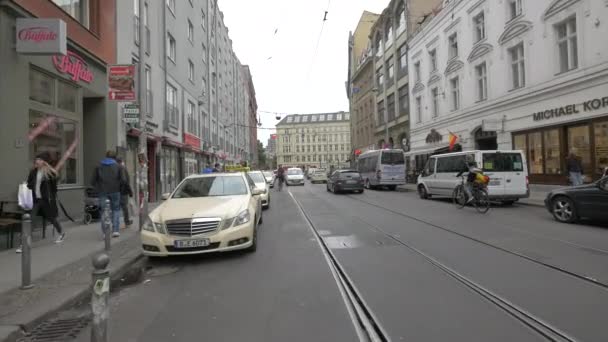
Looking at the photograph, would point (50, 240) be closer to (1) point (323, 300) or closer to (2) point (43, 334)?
(2) point (43, 334)

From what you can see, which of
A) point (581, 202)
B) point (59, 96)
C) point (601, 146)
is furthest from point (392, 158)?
point (59, 96)

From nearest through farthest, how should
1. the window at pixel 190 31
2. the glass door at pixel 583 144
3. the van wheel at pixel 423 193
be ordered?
the glass door at pixel 583 144, the van wheel at pixel 423 193, the window at pixel 190 31

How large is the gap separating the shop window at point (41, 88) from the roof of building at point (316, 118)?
112 meters

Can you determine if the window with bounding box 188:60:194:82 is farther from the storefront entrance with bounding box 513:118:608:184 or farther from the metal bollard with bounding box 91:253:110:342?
the metal bollard with bounding box 91:253:110:342

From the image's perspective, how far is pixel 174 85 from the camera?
22.5 metres

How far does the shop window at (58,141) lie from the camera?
932 centimetres

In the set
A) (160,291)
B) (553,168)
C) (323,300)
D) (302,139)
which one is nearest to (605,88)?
(553,168)

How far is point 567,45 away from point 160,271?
18257 millimetres

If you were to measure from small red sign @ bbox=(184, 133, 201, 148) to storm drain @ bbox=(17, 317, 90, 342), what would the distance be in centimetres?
2132

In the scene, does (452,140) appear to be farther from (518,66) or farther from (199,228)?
(199,228)

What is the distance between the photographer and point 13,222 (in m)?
7.61

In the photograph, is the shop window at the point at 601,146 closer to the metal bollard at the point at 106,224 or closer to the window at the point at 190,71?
the metal bollard at the point at 106,224

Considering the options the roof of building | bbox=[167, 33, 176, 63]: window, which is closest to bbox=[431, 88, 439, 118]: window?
bbox=[167, 33, 176, 63]: window

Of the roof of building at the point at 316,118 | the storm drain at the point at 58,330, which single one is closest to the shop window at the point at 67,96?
the storm drain at the point at 58,330
